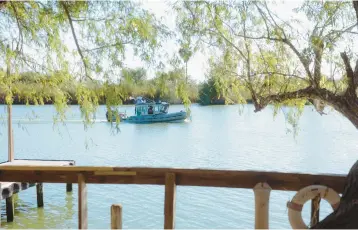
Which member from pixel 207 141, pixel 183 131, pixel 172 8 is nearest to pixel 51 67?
pixel 172 8

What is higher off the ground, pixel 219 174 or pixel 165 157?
pixel 219 174

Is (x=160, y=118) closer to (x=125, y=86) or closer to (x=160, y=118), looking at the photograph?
(x=160, y=118)

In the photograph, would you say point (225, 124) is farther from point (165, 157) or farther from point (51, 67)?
point (51, 67)

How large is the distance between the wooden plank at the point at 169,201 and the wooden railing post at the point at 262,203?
0.38 meters

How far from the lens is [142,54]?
3.44 metres

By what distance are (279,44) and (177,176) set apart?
2.15 m

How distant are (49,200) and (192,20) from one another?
7.68m

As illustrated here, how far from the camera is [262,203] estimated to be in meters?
2.05

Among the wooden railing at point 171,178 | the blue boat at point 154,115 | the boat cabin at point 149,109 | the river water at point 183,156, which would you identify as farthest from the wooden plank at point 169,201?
the boat cabin at point 149,109

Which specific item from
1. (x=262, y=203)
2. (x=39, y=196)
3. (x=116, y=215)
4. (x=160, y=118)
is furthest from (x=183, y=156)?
(x=116, y=215)

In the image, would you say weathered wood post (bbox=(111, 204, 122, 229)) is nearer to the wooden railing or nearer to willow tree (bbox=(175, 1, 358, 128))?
the wooden railing

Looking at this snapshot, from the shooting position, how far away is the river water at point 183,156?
8.65 metres

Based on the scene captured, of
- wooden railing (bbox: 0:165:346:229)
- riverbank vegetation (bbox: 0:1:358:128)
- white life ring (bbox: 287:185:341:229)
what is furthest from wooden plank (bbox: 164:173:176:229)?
riverbank vegetation (bbox: 0:1:358:128)

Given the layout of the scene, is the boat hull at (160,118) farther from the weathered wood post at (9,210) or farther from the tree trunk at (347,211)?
the tree trunk at (347,211)
